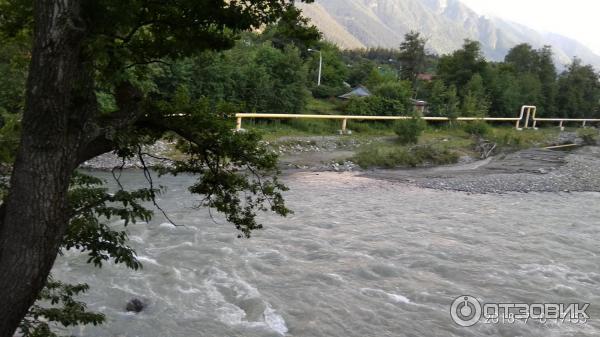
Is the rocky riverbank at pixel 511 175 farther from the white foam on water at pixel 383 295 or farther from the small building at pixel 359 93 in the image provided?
the small building at pixel 359 93

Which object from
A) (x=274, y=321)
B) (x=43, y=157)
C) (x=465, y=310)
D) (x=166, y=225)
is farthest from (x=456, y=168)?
(x=43, y=157)

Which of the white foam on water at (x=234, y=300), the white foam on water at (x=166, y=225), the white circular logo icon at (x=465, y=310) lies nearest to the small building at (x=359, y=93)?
the white foam on water at (x=166, y=225)

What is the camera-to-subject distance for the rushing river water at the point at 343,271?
8516mm

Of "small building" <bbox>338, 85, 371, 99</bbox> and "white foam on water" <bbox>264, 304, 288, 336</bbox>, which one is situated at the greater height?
"small building" <bbox>338, 85, 371, 99</bbox>

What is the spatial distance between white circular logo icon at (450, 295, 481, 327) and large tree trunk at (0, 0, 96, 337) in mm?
7630

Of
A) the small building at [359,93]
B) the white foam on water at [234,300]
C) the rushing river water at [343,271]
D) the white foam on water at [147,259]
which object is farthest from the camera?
the small building at [359,93]

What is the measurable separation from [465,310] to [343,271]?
2.78 meters

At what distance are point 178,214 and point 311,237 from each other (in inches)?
157

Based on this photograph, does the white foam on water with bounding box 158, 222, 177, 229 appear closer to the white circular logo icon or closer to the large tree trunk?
the white circular logo icon

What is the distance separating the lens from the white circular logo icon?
352 inches

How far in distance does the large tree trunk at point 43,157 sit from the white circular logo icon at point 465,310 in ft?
25.0

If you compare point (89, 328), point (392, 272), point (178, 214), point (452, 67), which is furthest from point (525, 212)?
point (452, 67)

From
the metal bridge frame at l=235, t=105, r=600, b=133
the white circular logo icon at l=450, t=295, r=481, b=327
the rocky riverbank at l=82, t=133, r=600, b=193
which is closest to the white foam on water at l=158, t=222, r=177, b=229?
Result: the rocky riverbank at l=82, t=133, r=600, b=193

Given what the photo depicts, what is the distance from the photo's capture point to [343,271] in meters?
10.9
